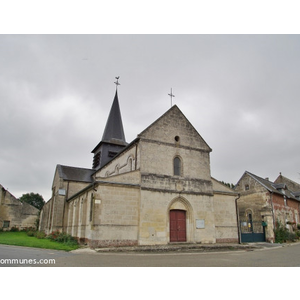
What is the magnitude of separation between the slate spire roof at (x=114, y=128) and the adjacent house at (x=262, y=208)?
1661 centimetres

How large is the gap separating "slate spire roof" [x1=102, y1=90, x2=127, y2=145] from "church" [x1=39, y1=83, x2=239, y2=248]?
1123cm

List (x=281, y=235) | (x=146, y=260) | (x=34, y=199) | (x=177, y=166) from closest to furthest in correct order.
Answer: (x=146, y=260) < (x=177, y=166) < (x=281, y=235) < (x=34, y=199)

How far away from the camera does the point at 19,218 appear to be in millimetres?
38344

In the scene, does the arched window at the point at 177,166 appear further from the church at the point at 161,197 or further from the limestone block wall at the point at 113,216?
the limestone block wall at the point at 113,216

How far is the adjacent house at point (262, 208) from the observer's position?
25344 millimetres

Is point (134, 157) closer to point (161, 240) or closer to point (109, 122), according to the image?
point (161, 240)

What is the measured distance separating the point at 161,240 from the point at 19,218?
1161 inches

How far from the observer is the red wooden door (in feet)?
60.3

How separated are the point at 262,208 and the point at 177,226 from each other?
13.5 meters

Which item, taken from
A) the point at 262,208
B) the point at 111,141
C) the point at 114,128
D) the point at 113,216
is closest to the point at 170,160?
the point at 113,216

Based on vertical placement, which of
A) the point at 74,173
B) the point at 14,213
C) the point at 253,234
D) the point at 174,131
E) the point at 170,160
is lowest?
the point at 253,234

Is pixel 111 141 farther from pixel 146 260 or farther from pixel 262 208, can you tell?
pixel 146 260

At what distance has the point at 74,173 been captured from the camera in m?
32.0

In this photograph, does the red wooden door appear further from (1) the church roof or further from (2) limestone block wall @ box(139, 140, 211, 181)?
(1) the church roof
